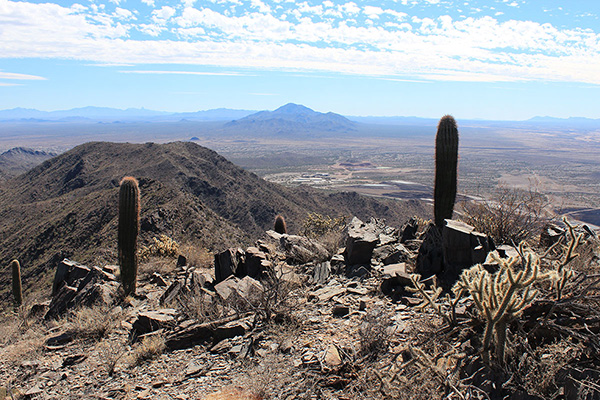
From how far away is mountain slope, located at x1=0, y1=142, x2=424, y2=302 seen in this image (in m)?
21.5

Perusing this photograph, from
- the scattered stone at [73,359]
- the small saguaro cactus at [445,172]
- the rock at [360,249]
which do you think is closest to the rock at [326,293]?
the rock at [360,249]

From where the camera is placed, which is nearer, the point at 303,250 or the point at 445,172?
the point at 445,172

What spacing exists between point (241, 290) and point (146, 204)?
1956 centimetres

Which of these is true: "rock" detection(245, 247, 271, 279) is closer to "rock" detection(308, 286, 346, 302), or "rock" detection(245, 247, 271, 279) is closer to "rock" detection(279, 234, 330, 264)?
"rock" detection(279, 234, 330, 264)

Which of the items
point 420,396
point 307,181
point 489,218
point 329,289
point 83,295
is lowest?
point 307,181

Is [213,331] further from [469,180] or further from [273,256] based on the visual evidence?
[469,180]

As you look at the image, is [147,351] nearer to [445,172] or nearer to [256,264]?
[256,264]

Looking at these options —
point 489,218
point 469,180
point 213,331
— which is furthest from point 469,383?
point 469,180

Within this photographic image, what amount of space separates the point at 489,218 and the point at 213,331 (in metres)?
5.21

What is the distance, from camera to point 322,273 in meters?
7.68

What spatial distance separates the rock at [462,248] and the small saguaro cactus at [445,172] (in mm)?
1885

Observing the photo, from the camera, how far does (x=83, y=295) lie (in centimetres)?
799

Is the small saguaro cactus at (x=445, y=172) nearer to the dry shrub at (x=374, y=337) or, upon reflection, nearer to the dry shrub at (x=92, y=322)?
the dry shrub at (x=374, y=337)

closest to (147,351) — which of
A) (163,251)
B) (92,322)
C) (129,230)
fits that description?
(92,322)
